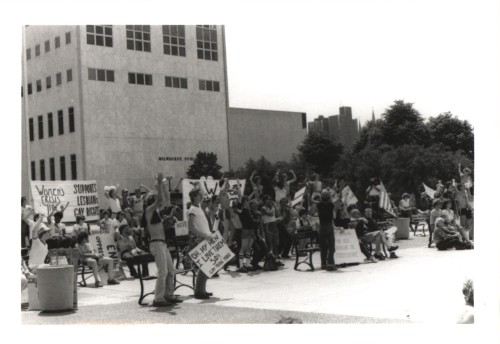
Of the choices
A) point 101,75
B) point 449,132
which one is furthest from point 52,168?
point 449,132

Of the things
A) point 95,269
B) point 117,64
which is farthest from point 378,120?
point 95,269

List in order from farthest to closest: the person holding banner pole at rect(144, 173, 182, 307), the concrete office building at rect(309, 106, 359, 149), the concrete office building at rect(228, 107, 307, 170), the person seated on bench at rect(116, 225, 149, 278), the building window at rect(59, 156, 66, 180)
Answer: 1. the concrete office building at rect(309, 106, 359, 149)
2. the concrete office building at rect(228, 107, 307, 170)
3. the building window at rect(59, 156, 66, 180)
4. the person seated on bench at rect(116, 225, 149, 278)
5. the person holding banner pole at rect(144, 173, 182, 307)

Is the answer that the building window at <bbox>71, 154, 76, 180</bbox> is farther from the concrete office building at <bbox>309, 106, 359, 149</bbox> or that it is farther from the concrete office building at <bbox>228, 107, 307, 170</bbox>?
the concrete office building at <bbox>309, 106, 359, 149</bbox>

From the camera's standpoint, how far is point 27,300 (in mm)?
12500

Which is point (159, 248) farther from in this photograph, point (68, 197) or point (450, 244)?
point (450, 244)

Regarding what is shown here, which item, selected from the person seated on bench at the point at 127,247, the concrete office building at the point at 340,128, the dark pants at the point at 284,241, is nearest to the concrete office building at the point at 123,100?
the concrete office building at the point at 340,128

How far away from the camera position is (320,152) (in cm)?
7388

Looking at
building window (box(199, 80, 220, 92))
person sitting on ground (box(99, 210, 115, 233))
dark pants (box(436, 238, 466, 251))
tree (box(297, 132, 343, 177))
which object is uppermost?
building window (box(199, 80, 220, 92))

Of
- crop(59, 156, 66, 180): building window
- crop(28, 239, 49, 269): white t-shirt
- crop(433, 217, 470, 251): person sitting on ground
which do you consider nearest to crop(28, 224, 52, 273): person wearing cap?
crop(28, 239, 49, 269): white t-shirt

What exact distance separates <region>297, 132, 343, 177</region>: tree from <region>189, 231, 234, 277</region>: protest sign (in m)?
60.2

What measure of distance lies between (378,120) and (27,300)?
51.0 m

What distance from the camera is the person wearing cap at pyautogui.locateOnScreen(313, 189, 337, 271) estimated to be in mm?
15523
